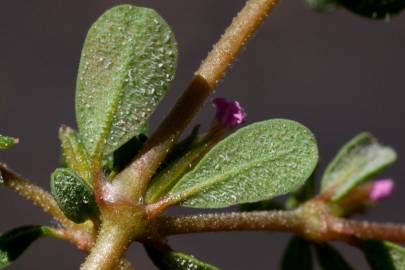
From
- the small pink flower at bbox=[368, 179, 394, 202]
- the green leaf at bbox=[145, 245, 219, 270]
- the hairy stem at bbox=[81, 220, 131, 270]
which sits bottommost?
the small pink flower at bbox=[368, 179, 394, 202]

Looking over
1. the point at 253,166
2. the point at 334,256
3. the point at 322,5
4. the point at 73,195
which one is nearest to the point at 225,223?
the point at 253,166

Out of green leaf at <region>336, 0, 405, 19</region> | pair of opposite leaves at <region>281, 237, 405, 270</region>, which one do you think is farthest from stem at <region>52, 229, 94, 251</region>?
green leaf at <region>336, 0, 405, 19</region>

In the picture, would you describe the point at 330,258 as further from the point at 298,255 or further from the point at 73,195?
the point at 73,195

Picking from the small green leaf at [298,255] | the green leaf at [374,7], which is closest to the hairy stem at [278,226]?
the small green leaf at [298,255]

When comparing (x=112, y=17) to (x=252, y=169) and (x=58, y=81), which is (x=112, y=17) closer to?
(x=252, y=169)

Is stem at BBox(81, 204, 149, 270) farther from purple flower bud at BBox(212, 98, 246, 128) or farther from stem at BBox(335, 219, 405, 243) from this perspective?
stem at BBox(335, 219, 405, 243)

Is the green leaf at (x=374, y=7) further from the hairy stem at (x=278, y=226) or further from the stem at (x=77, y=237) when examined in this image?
the stem at (x=77, y=237)

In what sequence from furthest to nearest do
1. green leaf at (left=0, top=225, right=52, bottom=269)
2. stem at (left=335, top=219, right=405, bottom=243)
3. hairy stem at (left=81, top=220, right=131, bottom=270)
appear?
stem at (left=335, top=219, right=405, bottom=243), green leaf at (left=0, top=225, right=52, bottom=269), hairy stem at (left=81, top=220, right=131, bottom=270)

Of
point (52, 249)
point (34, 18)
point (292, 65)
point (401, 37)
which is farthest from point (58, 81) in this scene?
point (401, 37)
